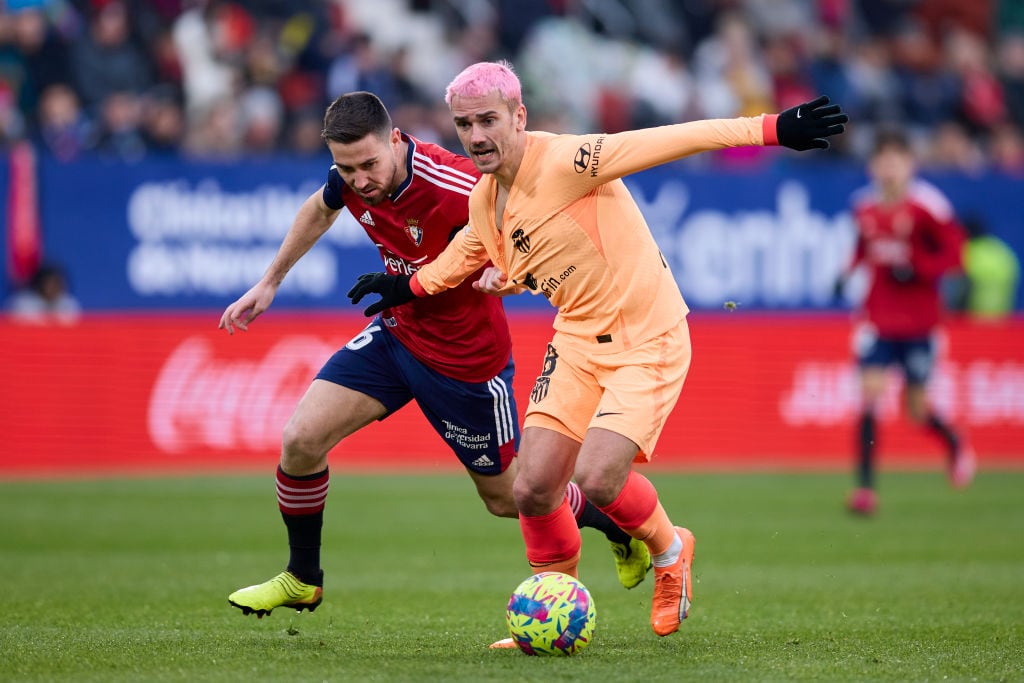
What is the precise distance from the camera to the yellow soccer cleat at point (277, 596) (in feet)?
23.3

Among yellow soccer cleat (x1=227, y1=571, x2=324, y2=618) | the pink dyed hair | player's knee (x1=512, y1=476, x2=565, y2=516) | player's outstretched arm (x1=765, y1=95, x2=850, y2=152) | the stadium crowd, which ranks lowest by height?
yellow soccer cleat (x1=227, y1=571, x2=324, y2=618)

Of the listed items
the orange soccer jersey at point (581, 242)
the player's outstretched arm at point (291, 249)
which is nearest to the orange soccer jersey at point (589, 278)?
the orange soccer jersey at point (581, 242)

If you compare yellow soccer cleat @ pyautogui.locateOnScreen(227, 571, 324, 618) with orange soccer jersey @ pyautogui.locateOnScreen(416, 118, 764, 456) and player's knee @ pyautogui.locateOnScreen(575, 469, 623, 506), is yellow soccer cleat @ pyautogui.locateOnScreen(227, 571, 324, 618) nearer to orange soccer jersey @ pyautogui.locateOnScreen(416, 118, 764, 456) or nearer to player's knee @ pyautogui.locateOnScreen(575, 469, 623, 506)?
orange soccer jersey @ pyautogui.locateOnScreen(416, 118, 764, 456)

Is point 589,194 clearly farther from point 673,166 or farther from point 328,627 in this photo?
point 673,166

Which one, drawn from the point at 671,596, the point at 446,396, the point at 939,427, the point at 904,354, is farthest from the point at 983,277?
the point at 671,596

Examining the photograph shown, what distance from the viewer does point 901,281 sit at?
13297mm

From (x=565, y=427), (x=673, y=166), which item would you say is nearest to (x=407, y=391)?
(x=565, y=427)

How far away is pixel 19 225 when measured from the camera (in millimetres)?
16891

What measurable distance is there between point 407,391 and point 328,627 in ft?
3.95

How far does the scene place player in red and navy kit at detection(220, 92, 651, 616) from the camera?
7203 mm

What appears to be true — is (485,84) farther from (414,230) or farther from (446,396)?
(446,396)

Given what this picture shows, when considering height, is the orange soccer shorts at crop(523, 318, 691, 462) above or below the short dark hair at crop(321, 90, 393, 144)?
below

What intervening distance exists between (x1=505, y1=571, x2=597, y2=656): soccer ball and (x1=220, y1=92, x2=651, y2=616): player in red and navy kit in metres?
1.04

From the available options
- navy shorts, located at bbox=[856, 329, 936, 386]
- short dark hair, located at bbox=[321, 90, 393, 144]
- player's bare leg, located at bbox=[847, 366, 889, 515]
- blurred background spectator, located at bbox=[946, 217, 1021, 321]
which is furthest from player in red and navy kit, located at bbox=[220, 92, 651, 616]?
blurred background spectator, located at bbox=[946, 217, 1021, 321]
